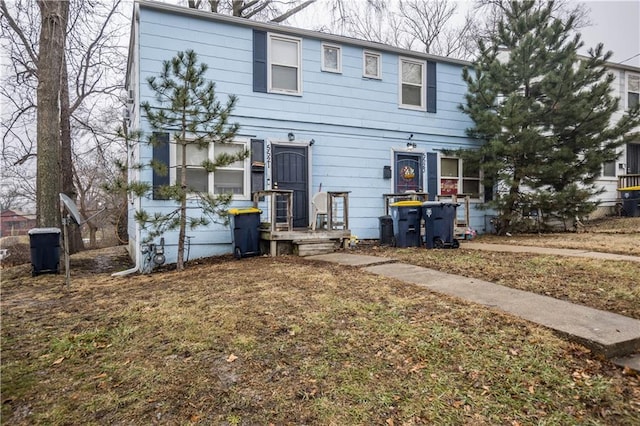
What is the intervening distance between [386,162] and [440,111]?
2.22 meters

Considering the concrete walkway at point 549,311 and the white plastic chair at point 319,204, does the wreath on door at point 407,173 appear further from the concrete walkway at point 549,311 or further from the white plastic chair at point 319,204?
the concrete walkway at point 549,311

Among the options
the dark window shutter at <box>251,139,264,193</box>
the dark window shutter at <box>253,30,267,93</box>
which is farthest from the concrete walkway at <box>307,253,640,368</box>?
the dark window shutter at <box>253,30,267,93</box>

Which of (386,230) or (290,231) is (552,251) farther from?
(290,231)

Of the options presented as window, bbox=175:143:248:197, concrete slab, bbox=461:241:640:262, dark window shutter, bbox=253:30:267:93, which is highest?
dark window shutter, bbox=253:30:267:93

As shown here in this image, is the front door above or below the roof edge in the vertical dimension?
below

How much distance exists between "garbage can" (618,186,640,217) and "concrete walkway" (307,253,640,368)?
11.5 meters

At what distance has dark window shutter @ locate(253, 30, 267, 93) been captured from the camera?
7.74 m

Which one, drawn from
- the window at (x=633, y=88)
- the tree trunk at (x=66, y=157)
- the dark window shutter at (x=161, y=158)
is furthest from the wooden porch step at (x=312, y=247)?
the window at (x=633, y=88)

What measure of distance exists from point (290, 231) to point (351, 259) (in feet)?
4.99

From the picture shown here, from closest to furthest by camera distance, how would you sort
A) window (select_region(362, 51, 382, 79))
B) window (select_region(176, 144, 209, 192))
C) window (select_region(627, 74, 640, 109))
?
window (select_region(176, 144, 209, 192))
window (select_region(362, 51, 382, 79))
window (select_region(627, 74, 640, 109))

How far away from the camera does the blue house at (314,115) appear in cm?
718

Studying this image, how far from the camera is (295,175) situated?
322 inches

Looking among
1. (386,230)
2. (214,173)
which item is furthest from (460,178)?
(214,173)

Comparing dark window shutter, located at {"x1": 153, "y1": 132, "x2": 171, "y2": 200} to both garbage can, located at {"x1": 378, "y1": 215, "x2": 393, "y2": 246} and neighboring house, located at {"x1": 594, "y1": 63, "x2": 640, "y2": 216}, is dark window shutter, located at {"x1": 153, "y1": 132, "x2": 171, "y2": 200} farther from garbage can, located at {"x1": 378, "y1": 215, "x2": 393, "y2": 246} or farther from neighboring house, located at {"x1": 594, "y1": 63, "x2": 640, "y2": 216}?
neighboring house, located at {"x1": 594, "y1": 63, "x2": 640, "y2": 216}
